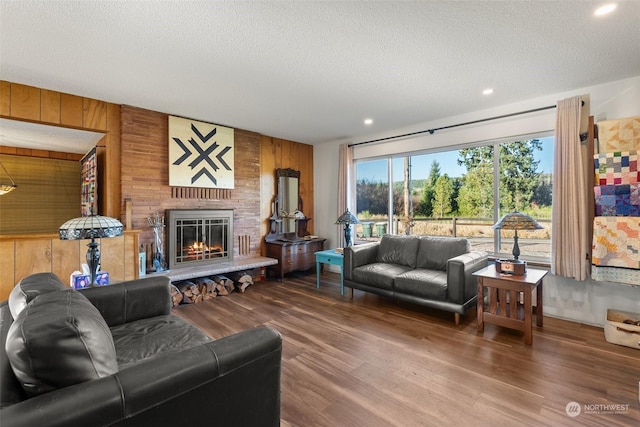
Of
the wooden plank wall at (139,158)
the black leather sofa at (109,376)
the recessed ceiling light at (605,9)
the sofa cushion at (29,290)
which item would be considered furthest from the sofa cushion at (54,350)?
the recessed ceiling light at (605,9)

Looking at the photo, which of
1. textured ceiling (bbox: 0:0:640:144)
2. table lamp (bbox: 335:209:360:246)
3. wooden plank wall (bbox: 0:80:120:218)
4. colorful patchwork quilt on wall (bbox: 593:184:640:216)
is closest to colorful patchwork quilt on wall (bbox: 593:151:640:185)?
colorful patchwork quilt on wall (bbox: 593:184:640:216)

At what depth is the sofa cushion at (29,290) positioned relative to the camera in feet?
4.71

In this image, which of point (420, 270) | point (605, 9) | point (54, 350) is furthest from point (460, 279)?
point (54, 350)

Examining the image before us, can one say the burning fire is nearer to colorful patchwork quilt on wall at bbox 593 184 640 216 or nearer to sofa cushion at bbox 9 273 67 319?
sofa cushion at bbox 9 273 67 319

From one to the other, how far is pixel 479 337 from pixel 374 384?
1355 millimetres

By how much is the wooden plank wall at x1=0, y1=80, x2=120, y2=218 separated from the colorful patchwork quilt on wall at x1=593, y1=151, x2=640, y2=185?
552 cm

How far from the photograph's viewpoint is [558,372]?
2.21 metres

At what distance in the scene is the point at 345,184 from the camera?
5.37 m

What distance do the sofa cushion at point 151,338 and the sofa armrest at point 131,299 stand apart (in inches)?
2.5

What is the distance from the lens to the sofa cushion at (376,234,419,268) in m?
4.04

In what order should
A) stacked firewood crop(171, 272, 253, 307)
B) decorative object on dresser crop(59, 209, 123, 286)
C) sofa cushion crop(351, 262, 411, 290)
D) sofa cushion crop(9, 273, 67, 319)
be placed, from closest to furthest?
sofa cushion crop(9, 273, 67, 319), decorative object on dresser crop(59, 209, 123, 286), sofa cushion crop(351, 262, 411, 290), stacked firewood crop(171, 272, 253, 307)

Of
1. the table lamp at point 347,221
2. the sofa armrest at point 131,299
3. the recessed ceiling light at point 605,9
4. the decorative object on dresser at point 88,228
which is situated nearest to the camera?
the recessed ceiling light at point 605,9

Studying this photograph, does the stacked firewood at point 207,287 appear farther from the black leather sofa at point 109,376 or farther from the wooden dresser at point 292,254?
the black leather sofa at point 109,376

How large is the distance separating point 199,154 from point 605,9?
4.47 meters
